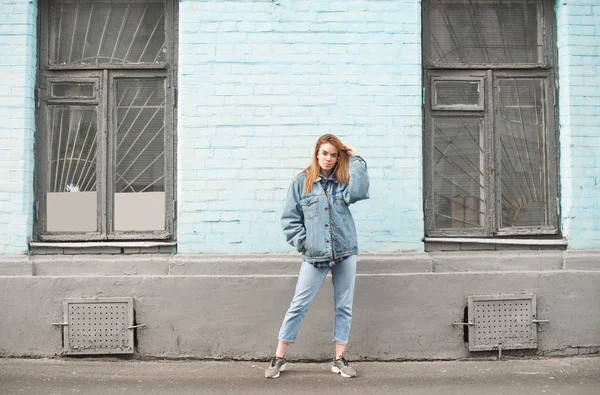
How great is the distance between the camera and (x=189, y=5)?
247 inches

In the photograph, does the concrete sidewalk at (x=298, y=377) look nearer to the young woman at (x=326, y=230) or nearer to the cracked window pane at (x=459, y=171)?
the young woman at (x=326, y=230)

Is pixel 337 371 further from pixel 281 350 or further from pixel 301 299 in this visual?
pixel 301 299

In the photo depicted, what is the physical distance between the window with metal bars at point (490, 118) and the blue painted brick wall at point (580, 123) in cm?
17

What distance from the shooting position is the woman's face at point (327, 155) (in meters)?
5.53

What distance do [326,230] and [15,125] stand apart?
280cm

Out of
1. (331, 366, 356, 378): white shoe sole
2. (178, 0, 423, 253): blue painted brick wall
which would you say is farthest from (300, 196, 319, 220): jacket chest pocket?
(331, 366, 356, 378): white shoe sole

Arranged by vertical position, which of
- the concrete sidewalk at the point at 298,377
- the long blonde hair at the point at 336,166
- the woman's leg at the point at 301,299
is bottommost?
the concrete sidewalk at the point at 298,377

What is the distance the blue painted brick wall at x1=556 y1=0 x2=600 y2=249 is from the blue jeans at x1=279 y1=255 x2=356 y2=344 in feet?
6.86

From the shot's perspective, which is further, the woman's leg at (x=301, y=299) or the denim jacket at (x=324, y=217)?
the woman's leg at (x=301, y=299)

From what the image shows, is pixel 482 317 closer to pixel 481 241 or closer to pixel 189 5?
pixel 481 241

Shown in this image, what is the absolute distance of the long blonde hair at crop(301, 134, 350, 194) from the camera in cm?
556

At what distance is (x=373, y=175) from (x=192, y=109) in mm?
1602

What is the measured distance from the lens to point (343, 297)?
5.66 meters

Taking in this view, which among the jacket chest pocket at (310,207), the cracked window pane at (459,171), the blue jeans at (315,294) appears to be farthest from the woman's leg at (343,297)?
the cracked window pane at (459,171)
